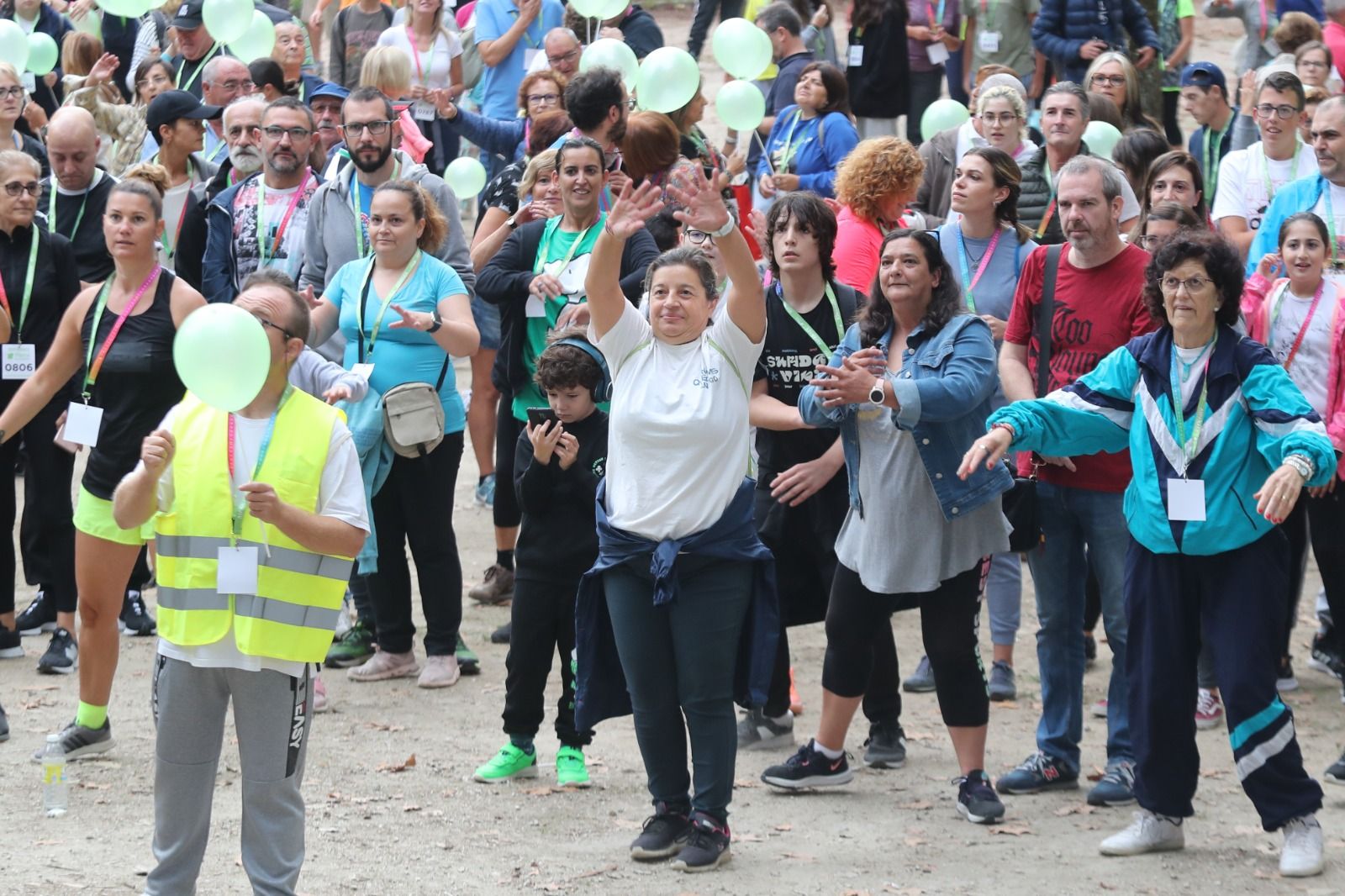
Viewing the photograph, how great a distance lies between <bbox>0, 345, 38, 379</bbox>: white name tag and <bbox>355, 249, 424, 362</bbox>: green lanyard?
5.19 ft

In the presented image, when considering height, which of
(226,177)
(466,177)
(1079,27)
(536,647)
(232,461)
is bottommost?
(536,647)

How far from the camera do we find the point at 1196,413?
532 cm

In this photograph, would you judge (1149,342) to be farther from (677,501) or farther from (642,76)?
(642,76)

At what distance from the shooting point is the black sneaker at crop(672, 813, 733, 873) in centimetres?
547

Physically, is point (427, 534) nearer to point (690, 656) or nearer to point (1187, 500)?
point (690, 656)

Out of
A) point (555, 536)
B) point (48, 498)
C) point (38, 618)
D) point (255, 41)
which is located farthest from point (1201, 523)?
point (255, 41)

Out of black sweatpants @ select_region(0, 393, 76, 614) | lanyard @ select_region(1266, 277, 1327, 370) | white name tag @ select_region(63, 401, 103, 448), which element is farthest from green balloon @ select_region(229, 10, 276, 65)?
lanyard @ select_region(1266, 277, 1327, 370)

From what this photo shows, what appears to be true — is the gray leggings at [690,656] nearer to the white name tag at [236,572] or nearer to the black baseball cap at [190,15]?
the white name tag at [236,572]

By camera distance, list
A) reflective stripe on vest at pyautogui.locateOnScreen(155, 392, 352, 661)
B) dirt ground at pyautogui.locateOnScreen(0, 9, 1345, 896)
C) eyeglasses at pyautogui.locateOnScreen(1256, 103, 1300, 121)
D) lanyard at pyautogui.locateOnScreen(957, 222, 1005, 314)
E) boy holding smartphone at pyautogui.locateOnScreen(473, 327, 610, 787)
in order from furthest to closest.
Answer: eyeglasses at pyautogui.locateOnScreen(1256, 103, 1300, 121) < lanyard at pyautogui.locateOnScreen(957, 222, 1005, 314) < boy holding smartphone at pyautogui.locateOnScreen(473, 327, 610, 787) < dirt ground at pyautogui.locateOnScreen(0, 9, 1345, 896) < reflective stripe on vest at pyautogui.locateOnScreen(155, 392, 352, 661)

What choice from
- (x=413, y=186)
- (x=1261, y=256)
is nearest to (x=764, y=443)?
(x=413, y=186)

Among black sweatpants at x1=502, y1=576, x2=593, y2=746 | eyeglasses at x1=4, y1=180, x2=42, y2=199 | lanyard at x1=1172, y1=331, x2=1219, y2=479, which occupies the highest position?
eyeglasses at x1=4, y1=180, x2=42, y2=199

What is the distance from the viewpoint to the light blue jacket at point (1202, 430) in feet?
17.1

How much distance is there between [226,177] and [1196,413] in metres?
5.12

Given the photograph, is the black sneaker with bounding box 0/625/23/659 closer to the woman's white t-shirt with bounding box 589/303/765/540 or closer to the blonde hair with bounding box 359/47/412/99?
the blonde hair with bounding box 359/47/412/99
